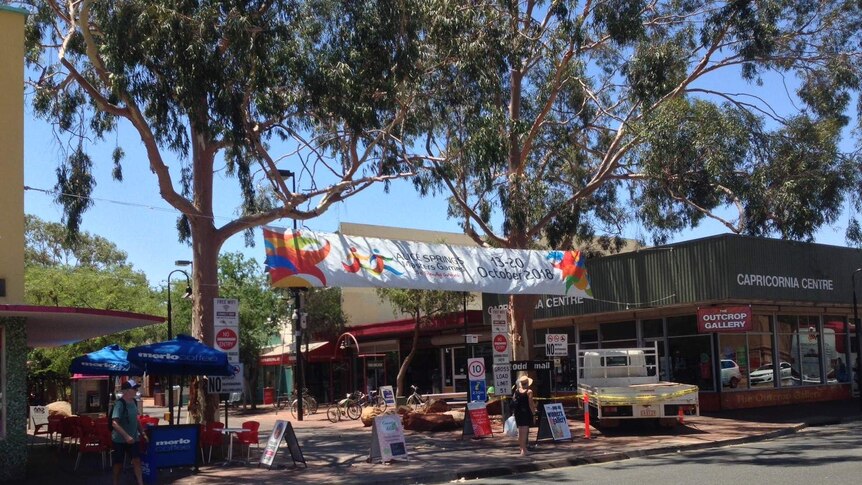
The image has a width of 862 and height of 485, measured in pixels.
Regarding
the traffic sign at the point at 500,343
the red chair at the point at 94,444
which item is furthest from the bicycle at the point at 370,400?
the red chair at the point at 94,444

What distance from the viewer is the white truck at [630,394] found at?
2050 centimetres

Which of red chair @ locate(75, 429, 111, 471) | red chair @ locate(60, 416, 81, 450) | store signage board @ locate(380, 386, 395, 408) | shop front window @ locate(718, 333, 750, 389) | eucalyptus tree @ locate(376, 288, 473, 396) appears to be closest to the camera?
red chair @ locate(75, 429, 111, 471)

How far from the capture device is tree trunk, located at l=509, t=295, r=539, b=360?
79.4 feet

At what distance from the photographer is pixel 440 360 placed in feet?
131

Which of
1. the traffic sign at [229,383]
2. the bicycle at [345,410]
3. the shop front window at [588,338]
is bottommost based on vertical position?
the bicycle at [345,410]

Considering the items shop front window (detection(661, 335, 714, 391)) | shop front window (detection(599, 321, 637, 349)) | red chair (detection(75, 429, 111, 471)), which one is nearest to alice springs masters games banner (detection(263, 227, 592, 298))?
red chair (detection(75, 429, 111, 471))

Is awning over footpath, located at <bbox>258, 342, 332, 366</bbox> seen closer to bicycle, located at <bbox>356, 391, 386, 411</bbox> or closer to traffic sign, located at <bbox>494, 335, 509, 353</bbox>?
bicycle, located at <bbox>356, 391, 386, 411</bbox>

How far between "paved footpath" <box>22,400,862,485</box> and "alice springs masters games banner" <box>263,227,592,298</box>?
3.66 metres

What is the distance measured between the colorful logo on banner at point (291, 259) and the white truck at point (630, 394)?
7.91 m

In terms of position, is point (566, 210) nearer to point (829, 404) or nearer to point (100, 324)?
point (829, 404)

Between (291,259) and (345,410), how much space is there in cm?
1581

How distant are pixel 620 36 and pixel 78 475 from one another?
16.1 meters

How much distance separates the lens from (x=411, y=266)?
765 inches

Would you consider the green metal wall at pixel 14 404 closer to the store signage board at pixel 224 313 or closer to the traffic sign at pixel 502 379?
the store signage board at pixel 224 313
